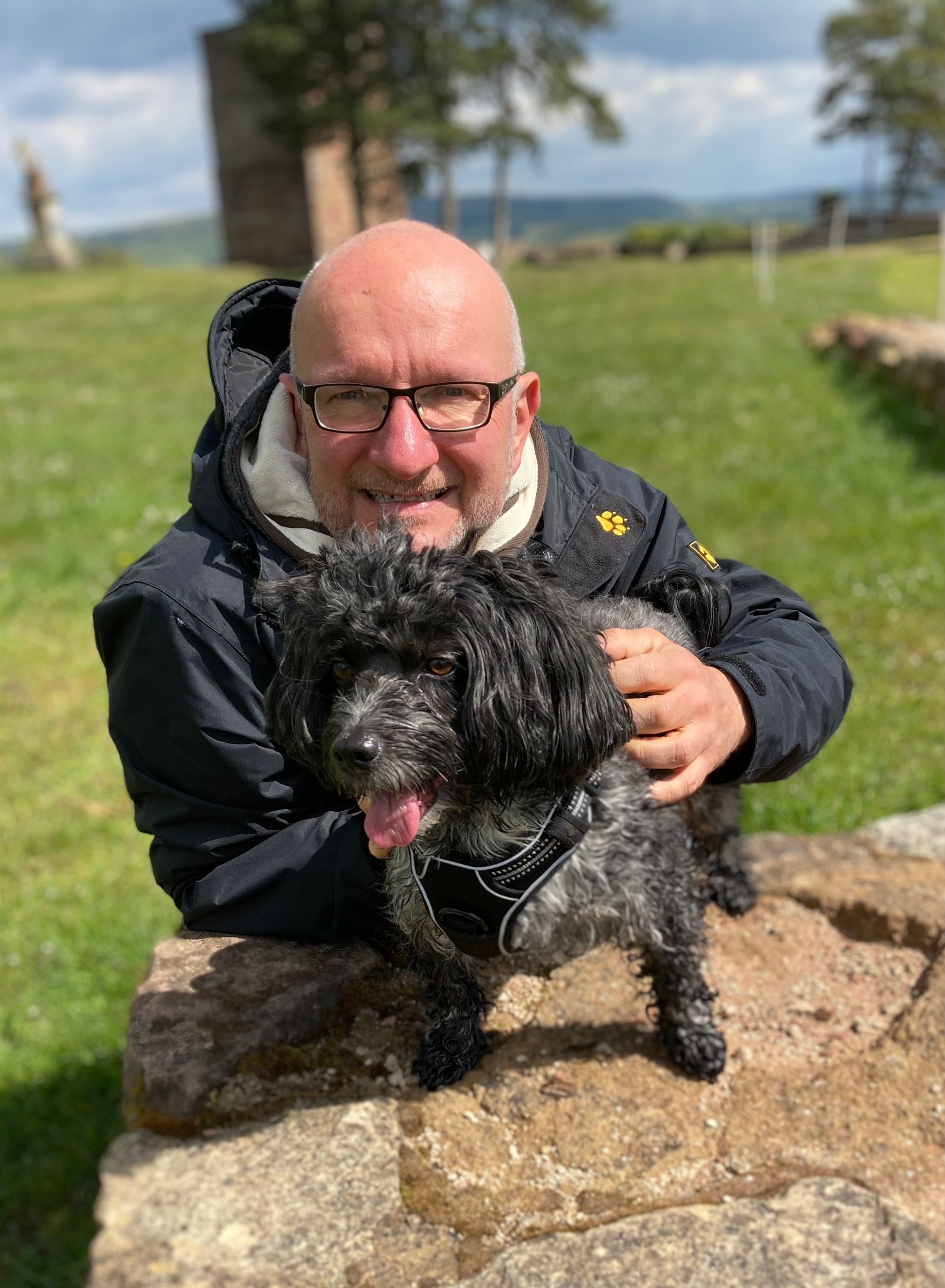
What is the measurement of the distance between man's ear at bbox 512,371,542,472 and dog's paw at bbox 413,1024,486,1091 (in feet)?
5.52

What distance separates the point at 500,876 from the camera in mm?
2605

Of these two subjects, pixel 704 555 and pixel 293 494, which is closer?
pixel 293 494

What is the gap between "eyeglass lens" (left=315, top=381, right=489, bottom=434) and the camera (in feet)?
9.32

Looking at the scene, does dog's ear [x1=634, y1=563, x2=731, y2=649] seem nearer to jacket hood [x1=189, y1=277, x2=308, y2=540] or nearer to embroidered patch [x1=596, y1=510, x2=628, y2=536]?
embroidered patch [x1=596, y1=510, x2=628, y2=536]

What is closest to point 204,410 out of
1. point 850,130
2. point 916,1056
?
point 916,1056

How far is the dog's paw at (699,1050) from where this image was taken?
10.2 feet

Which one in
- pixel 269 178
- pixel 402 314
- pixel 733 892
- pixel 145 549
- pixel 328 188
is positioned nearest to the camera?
pixel 402 314

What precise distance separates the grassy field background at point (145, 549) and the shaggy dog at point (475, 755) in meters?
2.18

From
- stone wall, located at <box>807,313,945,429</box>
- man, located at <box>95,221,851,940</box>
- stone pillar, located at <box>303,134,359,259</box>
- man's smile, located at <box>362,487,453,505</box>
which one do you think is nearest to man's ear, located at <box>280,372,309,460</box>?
man, located at <box>95,221,851,940</box>

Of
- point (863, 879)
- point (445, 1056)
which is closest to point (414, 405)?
point (445, 1056)

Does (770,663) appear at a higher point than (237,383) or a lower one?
lower

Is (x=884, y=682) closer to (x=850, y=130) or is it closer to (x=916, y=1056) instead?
(x=916, y=1056)

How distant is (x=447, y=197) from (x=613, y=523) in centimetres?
4380

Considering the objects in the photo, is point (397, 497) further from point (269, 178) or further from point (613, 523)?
point (269, 178)
